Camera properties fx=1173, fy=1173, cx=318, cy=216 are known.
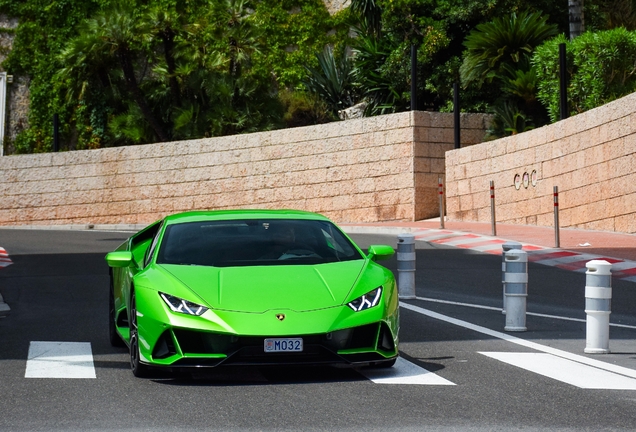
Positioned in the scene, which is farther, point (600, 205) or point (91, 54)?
point (91, 54)

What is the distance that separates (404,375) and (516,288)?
3176mm

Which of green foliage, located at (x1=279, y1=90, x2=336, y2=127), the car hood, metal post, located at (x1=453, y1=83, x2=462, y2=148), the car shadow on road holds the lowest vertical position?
the car shadow on road

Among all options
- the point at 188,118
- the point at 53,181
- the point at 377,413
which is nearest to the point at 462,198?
the point at 188,118

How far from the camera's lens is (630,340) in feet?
35.6

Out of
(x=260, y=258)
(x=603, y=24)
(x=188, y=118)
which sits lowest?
(x=260, y=258)

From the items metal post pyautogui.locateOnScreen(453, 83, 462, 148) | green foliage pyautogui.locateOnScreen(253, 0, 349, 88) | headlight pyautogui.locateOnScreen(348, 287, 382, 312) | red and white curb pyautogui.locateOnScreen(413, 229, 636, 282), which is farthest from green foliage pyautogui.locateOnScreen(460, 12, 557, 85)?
headlight pyautogui.locateOnScreen(348, 287, 382, 312)

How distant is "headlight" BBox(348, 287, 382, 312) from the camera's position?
8078mm

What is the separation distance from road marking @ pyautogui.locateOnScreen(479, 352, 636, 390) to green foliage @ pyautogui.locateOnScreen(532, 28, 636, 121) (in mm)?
19315

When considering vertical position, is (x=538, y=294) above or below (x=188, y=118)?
below

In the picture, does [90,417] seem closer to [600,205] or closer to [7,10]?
[600,205]

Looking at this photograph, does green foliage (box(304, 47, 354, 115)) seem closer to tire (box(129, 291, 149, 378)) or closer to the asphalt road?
the asphalt road

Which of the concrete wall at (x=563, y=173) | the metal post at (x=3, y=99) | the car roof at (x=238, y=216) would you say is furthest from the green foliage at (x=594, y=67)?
the metal post at (x=3, y=99)

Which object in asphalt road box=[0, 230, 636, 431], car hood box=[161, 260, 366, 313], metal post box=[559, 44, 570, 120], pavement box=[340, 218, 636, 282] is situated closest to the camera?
asphalt road box=[0, 230, 636, 431]

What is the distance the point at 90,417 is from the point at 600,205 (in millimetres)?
20037
